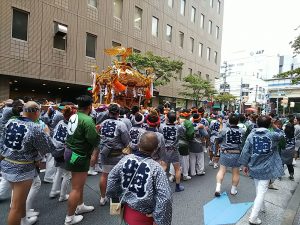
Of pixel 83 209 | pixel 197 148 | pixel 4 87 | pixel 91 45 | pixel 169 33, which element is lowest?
pixel 83 209

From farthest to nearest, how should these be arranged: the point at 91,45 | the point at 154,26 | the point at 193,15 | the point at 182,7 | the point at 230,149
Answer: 1. the point at 193,15
2. the point at 182,7
3. the point at 154,26
4. the point at 91,45
5. the point at 230,149

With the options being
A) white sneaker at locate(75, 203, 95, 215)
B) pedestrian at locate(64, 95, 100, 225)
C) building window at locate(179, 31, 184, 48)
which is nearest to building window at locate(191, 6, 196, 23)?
building window at locate(179, 31, 184, 48)

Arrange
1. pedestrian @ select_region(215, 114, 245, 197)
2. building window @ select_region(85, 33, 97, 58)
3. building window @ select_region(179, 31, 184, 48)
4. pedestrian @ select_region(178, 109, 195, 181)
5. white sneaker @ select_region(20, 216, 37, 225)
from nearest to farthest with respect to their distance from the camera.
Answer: white sneaker @ select_region(20, 216, 37, 225)
pedestrian @ select_region(215, 114, 245, 197)
pedestrian @ select_region(178, 109, 195, 181)
building window @ select_region(85, 33, 97, 58)
building window @ select_region(179, 31, 184, 48)

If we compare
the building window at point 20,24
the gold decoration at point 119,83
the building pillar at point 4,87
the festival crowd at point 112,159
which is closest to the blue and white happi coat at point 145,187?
the festival crowd at point 112,159

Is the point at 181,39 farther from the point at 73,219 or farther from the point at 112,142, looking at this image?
the point at 73,219

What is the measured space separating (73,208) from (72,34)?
574 inches

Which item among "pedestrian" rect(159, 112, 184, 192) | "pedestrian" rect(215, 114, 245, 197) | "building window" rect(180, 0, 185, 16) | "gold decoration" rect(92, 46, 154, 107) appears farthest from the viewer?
"building window" rect(180, 0, 185, 16)

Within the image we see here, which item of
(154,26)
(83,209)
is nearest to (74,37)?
(154,26)

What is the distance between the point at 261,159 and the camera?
15.7 feet

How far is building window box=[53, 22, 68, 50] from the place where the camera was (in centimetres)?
1560

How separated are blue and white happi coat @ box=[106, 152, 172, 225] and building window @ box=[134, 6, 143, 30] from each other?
2009cm

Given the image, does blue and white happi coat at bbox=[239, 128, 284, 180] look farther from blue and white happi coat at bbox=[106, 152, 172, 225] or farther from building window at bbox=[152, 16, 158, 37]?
building window at bbox=[152, 16, 158, 37]

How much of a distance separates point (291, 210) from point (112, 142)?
13.2 feet

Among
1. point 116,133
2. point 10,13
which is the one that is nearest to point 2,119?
point 116,133
